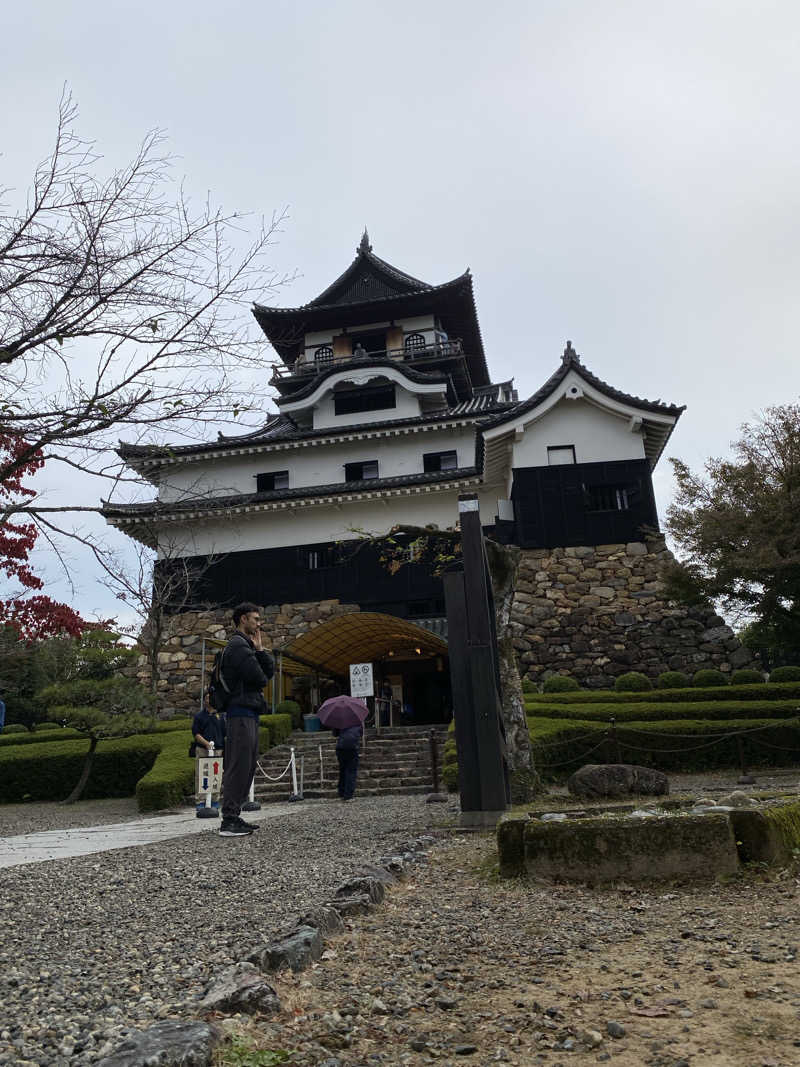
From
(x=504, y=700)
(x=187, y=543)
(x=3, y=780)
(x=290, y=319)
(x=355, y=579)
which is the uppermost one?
(x=290, y=319)

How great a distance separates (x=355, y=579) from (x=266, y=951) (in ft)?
71.0

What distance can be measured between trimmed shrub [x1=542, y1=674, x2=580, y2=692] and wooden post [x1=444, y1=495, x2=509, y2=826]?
12918 millimetres

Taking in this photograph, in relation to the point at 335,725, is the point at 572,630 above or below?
above

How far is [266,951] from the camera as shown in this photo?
266 cm

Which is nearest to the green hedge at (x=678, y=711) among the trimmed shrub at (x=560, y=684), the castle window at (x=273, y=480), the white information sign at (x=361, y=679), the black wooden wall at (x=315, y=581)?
the trimmed shrub at (x=560, y=684)

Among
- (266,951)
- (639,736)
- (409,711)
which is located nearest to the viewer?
(266,951)

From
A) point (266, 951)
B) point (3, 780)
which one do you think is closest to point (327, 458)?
point (3, 780)

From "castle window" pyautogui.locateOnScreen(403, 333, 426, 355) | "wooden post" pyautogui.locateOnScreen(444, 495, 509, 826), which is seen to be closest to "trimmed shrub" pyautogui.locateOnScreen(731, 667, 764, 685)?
"wooden post" pyautogui.locateOnScreen(444, 495, 509, 826)

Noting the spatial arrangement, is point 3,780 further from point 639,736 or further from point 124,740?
point 639,736

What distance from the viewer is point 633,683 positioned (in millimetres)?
19344

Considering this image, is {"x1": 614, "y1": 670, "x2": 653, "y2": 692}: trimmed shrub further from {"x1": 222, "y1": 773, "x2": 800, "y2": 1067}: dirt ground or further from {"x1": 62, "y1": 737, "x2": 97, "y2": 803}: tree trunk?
{"x1": 222, "y1": 773, "x2": 800, "y2": 1067}: dirt ground

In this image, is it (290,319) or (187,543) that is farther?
(290,319)

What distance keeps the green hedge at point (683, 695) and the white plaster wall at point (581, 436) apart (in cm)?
776

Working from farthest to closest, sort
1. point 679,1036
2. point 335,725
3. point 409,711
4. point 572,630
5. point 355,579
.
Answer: point 409,711 → point 355,579 → point 572,630 → point 335,725 → point 679,1036
